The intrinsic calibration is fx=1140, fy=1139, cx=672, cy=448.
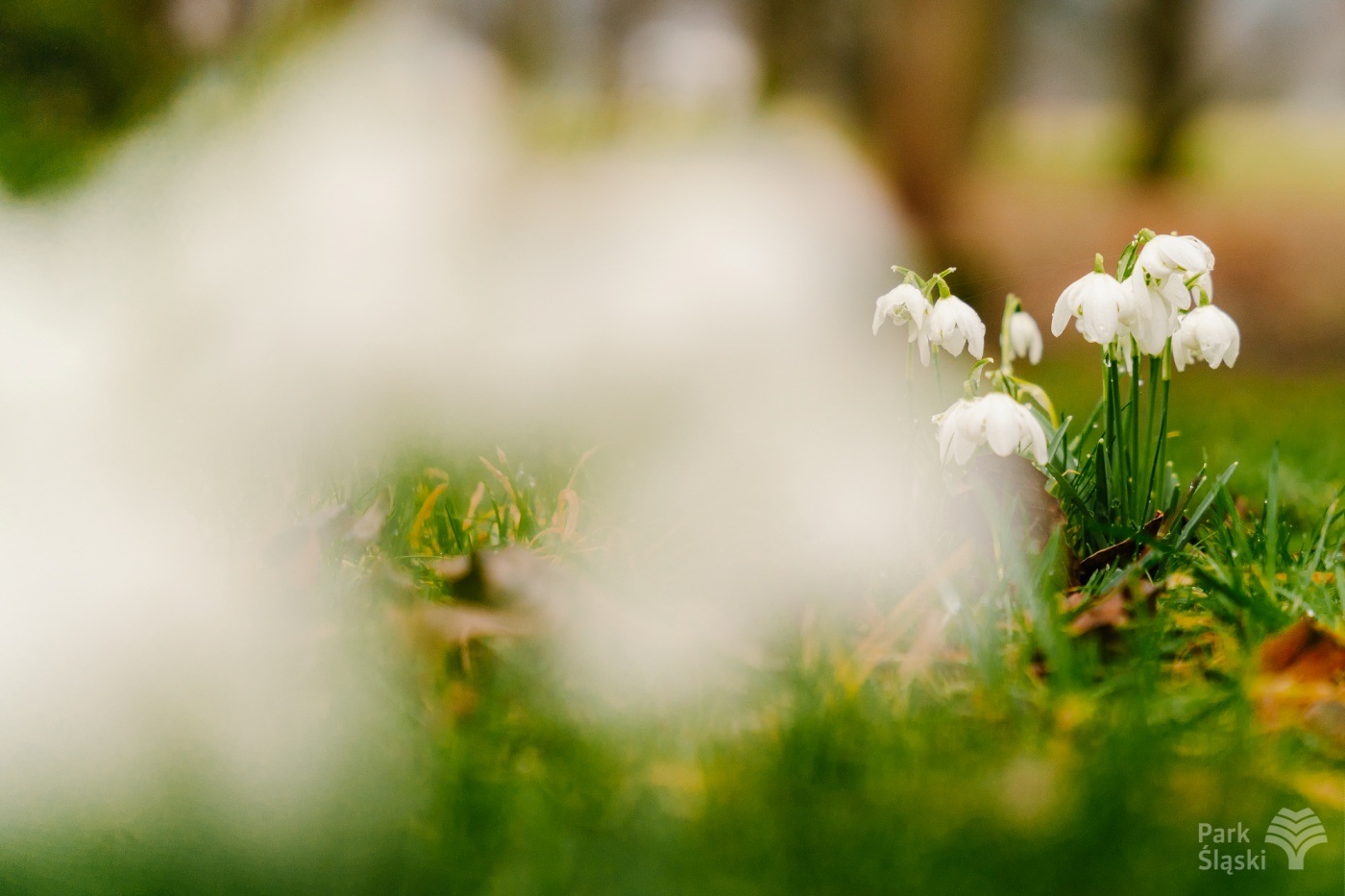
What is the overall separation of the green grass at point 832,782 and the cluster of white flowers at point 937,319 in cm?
31

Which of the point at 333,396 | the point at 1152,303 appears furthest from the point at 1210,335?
the point at 333,396

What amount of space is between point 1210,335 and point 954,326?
0.33m

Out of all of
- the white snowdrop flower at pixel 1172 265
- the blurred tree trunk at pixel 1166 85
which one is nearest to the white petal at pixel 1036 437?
the white snowdrop flower at pixel 1172 265

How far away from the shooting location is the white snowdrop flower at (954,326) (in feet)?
4.78

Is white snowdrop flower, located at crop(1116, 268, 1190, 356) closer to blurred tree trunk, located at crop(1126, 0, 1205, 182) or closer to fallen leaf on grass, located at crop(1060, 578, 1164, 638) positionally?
fallen leaf on grass, located at crop(1060, 578, 1164, 638)

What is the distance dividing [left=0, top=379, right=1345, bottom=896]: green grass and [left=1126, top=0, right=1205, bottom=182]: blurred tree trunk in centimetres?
1032

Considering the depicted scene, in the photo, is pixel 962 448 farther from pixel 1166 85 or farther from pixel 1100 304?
pixel 1166 85

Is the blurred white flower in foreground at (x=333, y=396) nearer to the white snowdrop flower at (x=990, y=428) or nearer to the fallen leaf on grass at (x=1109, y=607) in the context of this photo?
the white snowdrop flower at (x=990, y=428)

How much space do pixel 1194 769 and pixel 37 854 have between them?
1.02 meters

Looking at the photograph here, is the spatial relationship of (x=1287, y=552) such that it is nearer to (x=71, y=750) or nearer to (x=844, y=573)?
(x=844, y=573)

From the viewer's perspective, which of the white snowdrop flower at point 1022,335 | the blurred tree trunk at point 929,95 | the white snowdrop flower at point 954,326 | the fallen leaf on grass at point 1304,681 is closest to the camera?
the fallen leaf on grass at point 1304,681

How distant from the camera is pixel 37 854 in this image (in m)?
1.00

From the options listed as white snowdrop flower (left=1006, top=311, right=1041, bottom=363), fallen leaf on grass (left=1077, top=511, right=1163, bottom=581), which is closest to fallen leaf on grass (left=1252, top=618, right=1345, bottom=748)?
fallen leaf on grass (left=1077, top=511, right=1163, bottom=581)

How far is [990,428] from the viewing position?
4.45ft
